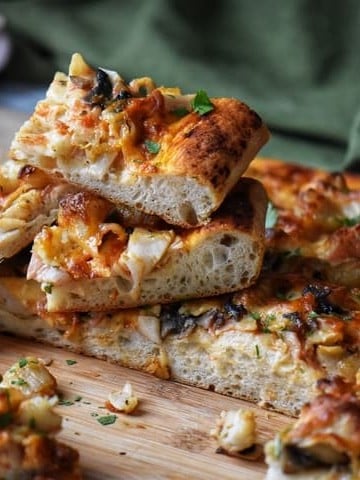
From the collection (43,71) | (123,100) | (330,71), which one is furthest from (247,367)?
(43,71)

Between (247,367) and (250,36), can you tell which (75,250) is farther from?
(250,36)

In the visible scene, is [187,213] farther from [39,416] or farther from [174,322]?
[39,416]

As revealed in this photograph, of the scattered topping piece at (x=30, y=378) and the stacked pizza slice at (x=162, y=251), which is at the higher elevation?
the stacked pizza slice at (x=162, y=251)

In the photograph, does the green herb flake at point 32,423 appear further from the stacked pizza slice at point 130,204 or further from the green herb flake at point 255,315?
the green herb flake at point 255,315

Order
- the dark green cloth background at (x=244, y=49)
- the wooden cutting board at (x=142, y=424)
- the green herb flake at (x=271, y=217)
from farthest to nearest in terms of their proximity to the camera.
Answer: the dark green cloth background at (x=244, y=49)
the green herb flake at (x=271, y=217)
the wooden cutting board at (x=142, y=424)

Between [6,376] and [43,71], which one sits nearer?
[6,376]

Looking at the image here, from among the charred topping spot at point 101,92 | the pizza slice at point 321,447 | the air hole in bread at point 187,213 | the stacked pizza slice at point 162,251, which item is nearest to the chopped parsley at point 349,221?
the stacked pizza slice at point 162,251
